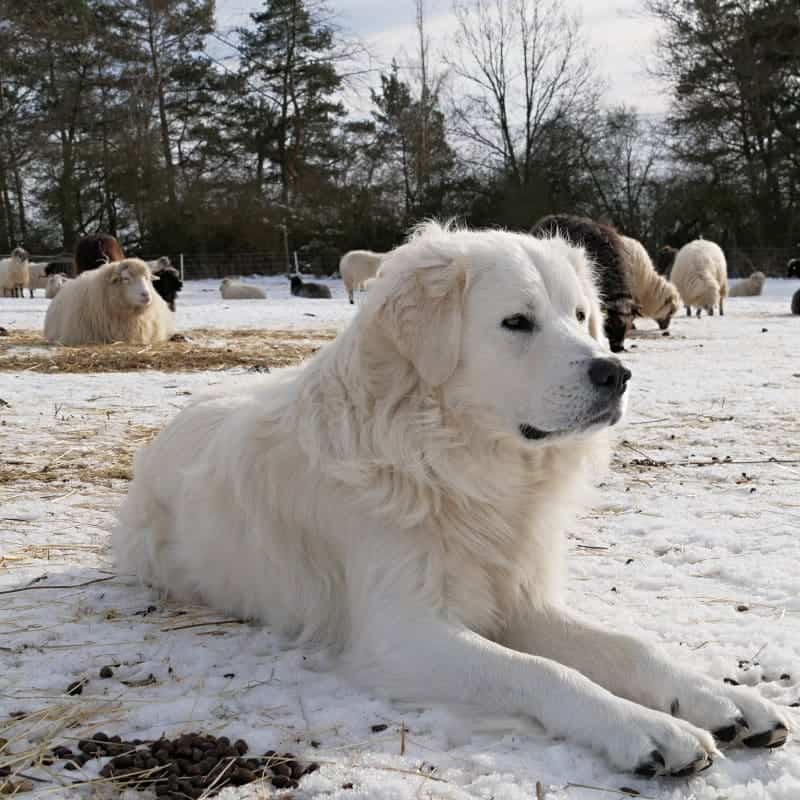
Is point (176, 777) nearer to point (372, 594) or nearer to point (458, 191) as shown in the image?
point (372, 594)

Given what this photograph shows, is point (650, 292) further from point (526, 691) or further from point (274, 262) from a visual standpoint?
point (274, 262)

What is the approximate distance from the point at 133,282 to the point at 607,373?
10.9 metres

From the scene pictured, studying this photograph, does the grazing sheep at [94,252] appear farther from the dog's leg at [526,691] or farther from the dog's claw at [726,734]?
the dog's claw at [726,734]

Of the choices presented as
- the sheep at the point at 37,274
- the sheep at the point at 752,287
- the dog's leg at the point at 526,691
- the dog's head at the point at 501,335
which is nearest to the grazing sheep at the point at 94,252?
the sheep at the point at 37,274

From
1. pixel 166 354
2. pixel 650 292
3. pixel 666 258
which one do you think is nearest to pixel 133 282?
pixel 166 354

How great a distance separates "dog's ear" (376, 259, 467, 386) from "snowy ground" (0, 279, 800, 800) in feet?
3.41

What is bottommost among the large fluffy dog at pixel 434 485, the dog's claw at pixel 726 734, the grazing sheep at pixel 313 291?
the dog's claw at pixel 726 734

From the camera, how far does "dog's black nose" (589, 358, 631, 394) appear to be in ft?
9.20

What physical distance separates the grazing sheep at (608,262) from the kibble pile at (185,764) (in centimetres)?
945

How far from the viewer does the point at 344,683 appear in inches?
105

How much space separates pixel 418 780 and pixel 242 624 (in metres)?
1.30

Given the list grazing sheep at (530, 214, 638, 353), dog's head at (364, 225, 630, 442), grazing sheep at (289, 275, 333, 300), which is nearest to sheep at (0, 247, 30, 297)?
grazing sheep at (289, 275, 333, 300)

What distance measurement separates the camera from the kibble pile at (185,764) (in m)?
2.02

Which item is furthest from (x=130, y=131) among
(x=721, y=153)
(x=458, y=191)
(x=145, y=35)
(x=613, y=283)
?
(x=613, y=283)
